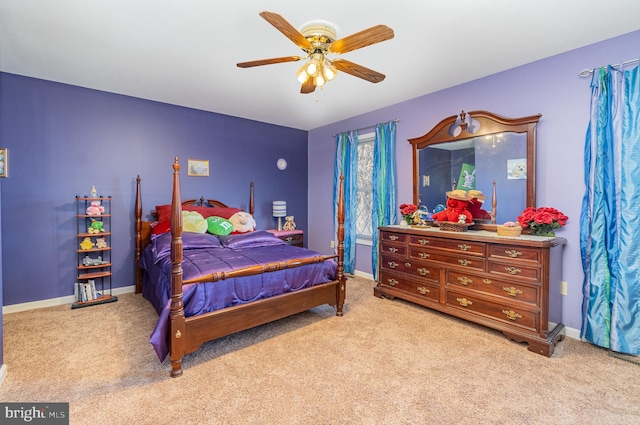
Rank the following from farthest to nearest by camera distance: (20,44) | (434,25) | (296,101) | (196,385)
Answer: (296,101)
(20,44)
(434,25)
(196,385)

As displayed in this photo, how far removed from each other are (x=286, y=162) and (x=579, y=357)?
468 centimetres

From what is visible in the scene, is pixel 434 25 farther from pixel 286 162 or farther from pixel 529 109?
pixel 286 162

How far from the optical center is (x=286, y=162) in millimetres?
5500

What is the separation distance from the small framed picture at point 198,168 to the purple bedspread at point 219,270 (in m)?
1.23

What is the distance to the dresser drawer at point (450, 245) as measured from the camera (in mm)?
2809

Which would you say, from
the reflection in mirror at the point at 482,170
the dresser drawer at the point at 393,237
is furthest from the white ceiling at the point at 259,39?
the dresser drawer at the point at 393,237

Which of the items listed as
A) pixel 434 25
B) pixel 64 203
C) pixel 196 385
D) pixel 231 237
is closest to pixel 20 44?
pixel 64 203

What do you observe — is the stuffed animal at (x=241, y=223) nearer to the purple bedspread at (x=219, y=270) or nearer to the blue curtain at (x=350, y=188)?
the purple bedspread at (x=219, y=270)

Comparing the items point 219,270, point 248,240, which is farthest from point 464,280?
point 248,240

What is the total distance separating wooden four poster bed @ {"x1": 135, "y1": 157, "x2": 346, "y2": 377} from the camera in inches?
82.6

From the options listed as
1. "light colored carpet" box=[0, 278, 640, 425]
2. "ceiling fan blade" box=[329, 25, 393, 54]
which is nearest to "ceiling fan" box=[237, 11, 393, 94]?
"ceiling fan blade" box=[329, 25, 393, 54]

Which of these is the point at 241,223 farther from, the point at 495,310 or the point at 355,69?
the point at 495,310

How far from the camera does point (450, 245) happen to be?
3018 mm

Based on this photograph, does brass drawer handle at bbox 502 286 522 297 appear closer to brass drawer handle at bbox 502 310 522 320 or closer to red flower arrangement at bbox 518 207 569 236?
brass drawer handle at bbox 502 310 522 320
